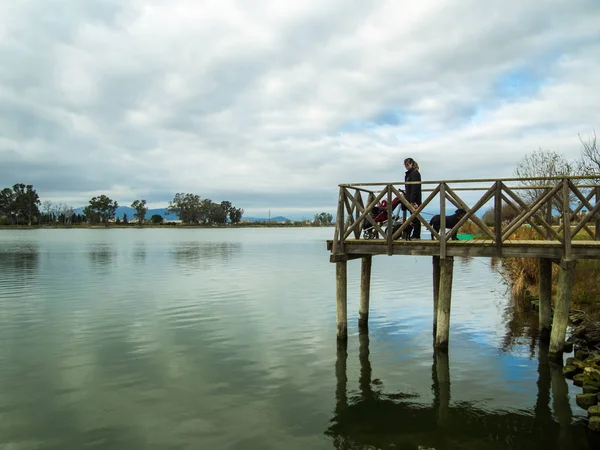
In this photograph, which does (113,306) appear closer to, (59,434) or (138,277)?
(138,277)

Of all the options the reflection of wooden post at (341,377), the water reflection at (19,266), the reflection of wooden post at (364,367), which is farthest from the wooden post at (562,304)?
the water reflection at (19,266)

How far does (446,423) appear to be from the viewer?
29.6 feet

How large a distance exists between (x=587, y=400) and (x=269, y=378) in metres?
6.55

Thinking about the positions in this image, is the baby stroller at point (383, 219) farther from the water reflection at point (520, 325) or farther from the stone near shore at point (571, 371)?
the stone near shore at point (571, 371)

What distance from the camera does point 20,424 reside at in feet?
28.8

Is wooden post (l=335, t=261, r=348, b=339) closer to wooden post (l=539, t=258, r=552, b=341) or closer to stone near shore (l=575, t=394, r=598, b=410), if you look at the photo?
wooden post (l=539, t=258, r=552, b=341)

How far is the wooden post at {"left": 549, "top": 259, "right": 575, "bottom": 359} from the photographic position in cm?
1148

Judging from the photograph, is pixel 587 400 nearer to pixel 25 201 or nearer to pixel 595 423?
pixel 595 423

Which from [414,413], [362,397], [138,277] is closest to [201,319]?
[362,397]

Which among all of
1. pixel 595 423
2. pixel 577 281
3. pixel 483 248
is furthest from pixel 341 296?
pixel 577 281

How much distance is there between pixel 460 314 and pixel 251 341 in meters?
8.93

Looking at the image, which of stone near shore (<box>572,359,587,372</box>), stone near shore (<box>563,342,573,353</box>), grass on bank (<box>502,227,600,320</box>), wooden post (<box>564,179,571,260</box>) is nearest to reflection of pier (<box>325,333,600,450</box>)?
stone near shore (<box>572,359,587,372</box>)

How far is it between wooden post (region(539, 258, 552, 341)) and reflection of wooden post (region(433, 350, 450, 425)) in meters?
4.07

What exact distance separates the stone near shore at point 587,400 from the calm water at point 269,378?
0.16 meters
